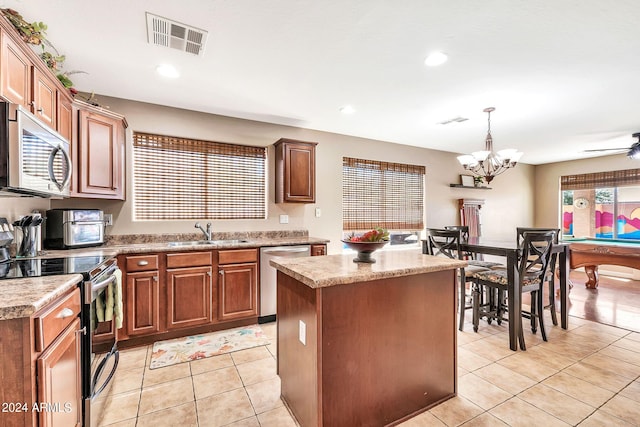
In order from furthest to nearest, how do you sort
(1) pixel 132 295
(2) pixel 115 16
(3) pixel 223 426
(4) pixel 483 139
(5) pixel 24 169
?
(4) pixel 483 139
(1) pixel 132 295
(2) pixel 115 16
(3) pixel 223 426
(5) pixel 24 169

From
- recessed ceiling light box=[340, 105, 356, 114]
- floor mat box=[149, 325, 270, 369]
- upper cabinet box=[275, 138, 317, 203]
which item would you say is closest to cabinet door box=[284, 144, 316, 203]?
upper cabinet box=[275, 138, 317, 203]

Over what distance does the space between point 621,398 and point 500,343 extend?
36.1 inches

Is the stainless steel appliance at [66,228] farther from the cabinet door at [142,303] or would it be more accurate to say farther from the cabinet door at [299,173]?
the cabinet door at [299,173]

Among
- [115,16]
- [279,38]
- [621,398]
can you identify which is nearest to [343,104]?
[279,38]

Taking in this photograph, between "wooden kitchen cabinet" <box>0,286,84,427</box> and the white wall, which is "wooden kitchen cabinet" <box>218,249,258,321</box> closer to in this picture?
the white wall

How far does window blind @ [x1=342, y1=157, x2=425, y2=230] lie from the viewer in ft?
15.4

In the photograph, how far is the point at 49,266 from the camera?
5.82 ft

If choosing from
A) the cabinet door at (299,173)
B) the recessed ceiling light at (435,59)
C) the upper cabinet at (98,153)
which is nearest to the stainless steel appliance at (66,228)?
the upper cabinet at (98,153)

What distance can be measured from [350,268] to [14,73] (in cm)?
235

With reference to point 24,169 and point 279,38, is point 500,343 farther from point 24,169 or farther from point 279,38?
point 24,169

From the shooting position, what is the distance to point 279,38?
211 cm

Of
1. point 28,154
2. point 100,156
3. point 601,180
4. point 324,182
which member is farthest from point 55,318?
point 601,180

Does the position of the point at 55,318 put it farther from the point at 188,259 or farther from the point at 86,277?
the point at 188,259

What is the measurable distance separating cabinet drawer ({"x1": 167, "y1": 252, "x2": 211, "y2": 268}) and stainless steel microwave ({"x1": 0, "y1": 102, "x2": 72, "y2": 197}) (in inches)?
44.1
